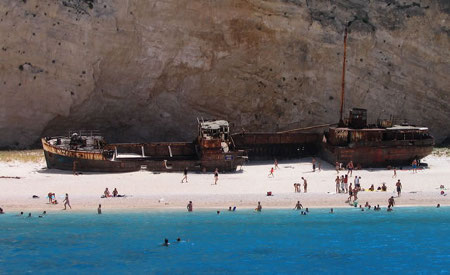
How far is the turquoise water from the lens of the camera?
19766 millimetres

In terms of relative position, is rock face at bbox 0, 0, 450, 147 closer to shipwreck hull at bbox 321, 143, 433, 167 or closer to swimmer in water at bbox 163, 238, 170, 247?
shipwreck hull at bbox 321, 143, 433, 167

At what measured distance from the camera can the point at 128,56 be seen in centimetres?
3688

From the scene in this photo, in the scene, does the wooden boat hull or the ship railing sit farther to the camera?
the ship railing

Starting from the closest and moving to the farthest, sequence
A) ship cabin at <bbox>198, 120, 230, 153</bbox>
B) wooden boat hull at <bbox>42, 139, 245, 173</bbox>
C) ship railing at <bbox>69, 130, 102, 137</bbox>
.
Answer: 1. wooden boat hull at <bbox>42, 139, 245, 173</bbox>
2. ship cabin at <bbox>198, 120, 230, 153</bbox>
3. ship railing at <bbox>69, 130, 102, 137</bbox>

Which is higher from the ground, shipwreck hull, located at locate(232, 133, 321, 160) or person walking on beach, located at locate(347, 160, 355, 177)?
shipwreck hull, located at locate(232, 133, 321, 160)

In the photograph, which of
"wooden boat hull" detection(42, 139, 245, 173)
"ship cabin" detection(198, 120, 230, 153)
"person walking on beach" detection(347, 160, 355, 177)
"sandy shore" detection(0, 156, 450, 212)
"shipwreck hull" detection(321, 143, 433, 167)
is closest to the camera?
"sandy shore" detection(0, 156, 450, 212)

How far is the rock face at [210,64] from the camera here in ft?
119

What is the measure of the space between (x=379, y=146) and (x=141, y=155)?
10.3m

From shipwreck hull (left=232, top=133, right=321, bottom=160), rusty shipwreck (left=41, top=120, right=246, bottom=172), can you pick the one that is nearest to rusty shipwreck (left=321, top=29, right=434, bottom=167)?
shipwreck hull (left=232, top=133, right=321, bottom=160)

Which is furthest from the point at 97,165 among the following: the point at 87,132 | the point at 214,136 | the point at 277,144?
the point at 277,144

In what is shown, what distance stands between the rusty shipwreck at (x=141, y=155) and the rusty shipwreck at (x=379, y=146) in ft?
13.7

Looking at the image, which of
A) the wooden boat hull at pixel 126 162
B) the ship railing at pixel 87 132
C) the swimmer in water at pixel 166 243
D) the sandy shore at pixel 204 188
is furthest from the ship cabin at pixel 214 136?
the swimmer in water at pixel 166 243

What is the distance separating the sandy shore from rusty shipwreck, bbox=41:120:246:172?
0.53m

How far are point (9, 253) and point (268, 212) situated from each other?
27.8 feet
